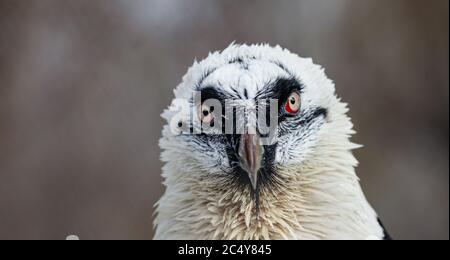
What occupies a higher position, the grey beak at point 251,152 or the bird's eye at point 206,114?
the bird's eye at point 206,114

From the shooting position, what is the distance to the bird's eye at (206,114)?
606 mm

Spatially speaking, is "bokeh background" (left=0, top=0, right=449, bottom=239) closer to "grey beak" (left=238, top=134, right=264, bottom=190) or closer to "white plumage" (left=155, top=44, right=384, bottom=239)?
"white plumage" (left=155, top=44, right=384, bottom=239)

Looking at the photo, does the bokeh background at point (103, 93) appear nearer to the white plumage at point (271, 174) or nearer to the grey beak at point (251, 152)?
the white plumage at point (271, 174)

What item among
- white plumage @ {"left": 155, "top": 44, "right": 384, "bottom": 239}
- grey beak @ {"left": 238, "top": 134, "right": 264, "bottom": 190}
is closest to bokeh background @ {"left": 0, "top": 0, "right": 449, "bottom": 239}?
white plumage @ {"left": 155, "top": 44, "right": 384, "bottom": 239}

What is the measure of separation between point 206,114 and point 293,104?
0.10 m

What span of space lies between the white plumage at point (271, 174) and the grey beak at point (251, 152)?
3 cm

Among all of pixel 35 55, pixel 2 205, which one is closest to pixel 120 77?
pixel 35 55

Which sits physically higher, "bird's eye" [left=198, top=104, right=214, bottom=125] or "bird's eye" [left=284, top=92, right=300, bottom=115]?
"bird's eye" [left=284, top=92, right=300, bottom=115]

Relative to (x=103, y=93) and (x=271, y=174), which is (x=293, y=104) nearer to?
(x=271, y=174)

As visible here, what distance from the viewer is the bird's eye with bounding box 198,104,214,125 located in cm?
61

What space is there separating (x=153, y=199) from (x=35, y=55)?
229 mm

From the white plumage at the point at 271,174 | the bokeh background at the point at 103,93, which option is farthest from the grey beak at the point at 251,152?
the bokeh background at the point at 103,93

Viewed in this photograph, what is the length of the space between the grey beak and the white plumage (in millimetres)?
29
